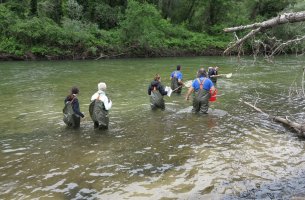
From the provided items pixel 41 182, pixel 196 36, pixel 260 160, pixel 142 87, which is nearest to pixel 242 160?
pixel 260 160

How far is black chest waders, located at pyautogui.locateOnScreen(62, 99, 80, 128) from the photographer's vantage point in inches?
424

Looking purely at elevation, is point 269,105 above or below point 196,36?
below

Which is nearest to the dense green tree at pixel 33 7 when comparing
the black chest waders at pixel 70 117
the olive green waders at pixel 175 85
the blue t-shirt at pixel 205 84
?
the olive green waders at pixel 175 85

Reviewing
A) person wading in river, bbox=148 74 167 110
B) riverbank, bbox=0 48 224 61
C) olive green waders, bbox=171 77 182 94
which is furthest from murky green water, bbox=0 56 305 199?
riverbank, bbox=0 48 224 61

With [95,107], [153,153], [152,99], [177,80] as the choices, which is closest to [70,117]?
[95,107]

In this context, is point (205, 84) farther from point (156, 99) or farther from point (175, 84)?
point (175, 84)

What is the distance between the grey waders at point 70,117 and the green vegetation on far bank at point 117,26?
29.9 m

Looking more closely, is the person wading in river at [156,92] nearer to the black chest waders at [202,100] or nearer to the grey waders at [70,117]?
the black chest waders at [202,100]

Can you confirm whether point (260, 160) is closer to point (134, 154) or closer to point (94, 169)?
point (134, 154)

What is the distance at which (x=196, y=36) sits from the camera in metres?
51.8

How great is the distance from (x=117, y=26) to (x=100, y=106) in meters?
41.6

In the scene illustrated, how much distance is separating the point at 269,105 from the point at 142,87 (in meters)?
7.69

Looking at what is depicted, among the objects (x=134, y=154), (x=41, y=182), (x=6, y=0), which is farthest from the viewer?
(x=6, y=0)

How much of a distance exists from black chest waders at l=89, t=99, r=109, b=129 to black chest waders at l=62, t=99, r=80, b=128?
539mm
